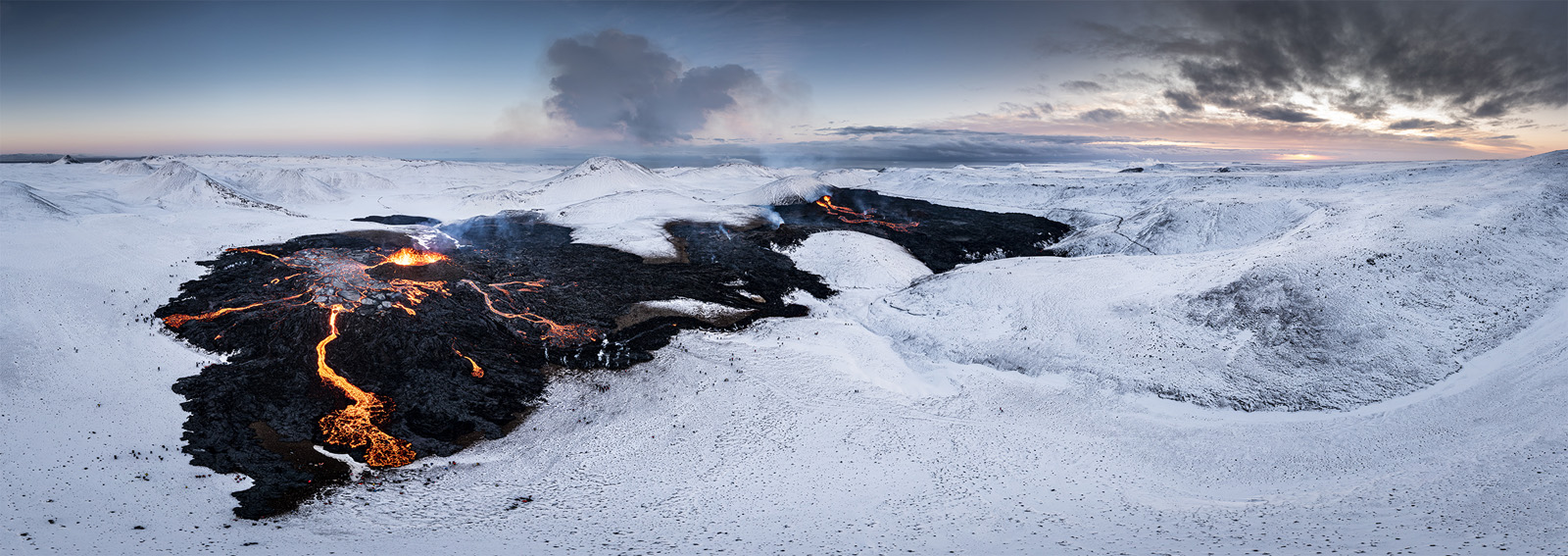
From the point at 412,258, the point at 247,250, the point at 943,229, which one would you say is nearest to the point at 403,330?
the point at 412,258

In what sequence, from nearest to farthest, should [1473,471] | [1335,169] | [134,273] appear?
[1473,471], [134,273], [1335,169]

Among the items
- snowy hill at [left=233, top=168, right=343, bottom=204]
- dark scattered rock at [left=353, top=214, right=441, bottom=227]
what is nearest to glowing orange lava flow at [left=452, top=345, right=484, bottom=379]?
dark scattered rock at [left=353, top=214, right=441, bottom=227]

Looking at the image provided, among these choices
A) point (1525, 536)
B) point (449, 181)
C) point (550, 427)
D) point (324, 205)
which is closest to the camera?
point (1525, 536)

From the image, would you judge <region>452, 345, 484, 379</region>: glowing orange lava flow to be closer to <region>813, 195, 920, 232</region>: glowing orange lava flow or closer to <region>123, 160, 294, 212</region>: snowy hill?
<region>813, 195, 920, 232</region>: glowing orange lava flow

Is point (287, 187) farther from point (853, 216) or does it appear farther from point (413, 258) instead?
point (853, 216)

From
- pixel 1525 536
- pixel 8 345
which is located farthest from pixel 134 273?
pixel 1525 536

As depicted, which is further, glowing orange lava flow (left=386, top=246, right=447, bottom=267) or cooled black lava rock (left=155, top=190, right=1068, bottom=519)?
glowing orange lava flow (left=386, top=246, right=447, bottom=267)

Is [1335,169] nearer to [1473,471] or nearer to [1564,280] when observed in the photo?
[1564,280]

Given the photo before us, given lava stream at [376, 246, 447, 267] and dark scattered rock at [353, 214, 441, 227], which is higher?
dark scattered rock at [353, 214, 441, 227]
